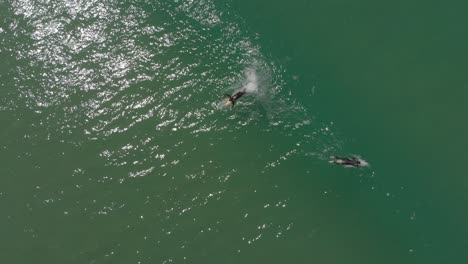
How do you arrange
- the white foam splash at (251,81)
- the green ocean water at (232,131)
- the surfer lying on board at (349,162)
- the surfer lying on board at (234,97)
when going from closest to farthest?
the green ocean water at (232,131) → the surfer lying on board at (349,162) → the surfer lying on board at (234,97) → the white foam splash at (251,81)

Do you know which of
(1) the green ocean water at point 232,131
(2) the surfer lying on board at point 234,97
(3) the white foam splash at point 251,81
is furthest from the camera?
(3) the white foam splash at point 251,81

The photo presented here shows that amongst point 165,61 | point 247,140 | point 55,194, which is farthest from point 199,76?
point 55,194

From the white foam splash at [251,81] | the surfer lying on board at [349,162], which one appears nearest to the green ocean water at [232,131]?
the white foam splash at [251,81]

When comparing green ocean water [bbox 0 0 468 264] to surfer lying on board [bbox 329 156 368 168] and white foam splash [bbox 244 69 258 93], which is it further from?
surfer lying on board [bbox 329 156 368 168]

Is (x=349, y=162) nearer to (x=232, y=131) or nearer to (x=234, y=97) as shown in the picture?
(x=232, y=131)

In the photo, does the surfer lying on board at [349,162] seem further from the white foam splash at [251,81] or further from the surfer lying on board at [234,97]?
the surfer lying on board at [234,97]

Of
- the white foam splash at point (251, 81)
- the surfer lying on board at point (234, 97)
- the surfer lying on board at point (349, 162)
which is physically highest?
the white foam splash at point (251, 81)

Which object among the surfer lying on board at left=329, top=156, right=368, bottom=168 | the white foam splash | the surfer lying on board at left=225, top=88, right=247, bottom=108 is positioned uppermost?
the white foam splash

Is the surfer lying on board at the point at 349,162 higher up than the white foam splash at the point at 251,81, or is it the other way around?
the white foam splash at the point at 251,81

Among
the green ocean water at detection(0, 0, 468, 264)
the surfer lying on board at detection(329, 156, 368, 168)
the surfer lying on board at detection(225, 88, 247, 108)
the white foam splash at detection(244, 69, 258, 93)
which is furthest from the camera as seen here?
the white foam splash at detection(244, 69, 258, 93)

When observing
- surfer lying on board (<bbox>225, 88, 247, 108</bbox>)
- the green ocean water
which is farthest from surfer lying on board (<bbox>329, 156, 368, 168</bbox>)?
surfer lying on board (<bbox>225, 88, 247, 108</bbox>)

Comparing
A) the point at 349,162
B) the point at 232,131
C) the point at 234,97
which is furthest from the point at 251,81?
the point at 349,162
